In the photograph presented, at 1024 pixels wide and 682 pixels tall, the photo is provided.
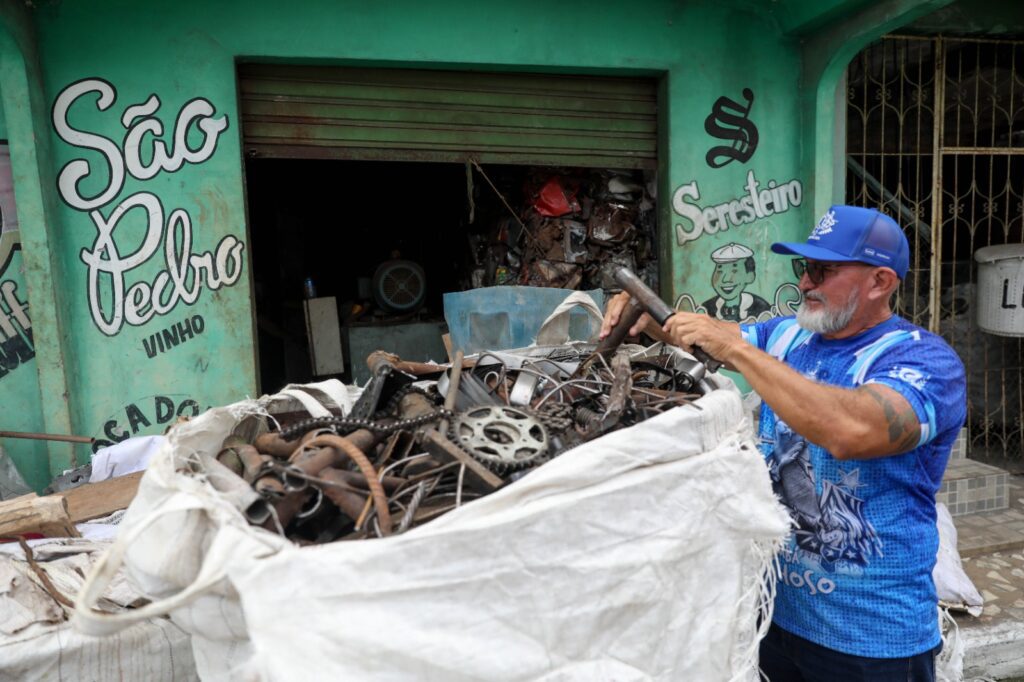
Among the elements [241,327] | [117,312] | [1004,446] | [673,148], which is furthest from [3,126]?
[1004,446]

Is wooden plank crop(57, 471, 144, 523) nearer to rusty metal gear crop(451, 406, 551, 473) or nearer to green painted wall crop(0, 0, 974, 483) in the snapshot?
green painted wall crop(0, 0, 974, 483)

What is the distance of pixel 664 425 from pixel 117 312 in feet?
12.2

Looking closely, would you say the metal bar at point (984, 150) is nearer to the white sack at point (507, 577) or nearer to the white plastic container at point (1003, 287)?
the white plastic container at point (1003, 287)

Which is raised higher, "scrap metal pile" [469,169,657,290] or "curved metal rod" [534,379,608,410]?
"scrap metal pile" [469,169,657,290]

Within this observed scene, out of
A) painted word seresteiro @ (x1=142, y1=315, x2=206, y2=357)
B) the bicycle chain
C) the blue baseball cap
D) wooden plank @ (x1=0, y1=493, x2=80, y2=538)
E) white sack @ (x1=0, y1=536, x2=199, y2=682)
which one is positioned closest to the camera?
the bicycle chain

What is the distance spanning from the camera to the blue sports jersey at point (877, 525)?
5.91 ft

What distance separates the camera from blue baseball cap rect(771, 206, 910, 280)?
6.28 ft

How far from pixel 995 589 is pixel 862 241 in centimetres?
319

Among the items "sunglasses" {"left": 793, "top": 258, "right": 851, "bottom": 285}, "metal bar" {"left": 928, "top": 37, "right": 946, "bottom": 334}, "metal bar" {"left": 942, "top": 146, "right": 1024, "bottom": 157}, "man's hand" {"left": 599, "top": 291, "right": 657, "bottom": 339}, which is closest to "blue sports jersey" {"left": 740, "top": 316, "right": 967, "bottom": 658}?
"sunglasses" {"left": 793, "top": 258, "right": 851, "bottom": 285}

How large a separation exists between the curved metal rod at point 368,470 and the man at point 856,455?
Result: 90 cm

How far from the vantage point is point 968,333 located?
6145 millimetres

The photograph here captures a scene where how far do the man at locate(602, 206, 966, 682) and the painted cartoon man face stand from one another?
9.85ft

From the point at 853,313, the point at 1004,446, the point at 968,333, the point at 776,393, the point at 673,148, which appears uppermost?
the point at 673,148

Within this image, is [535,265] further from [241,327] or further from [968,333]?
[968,333]
